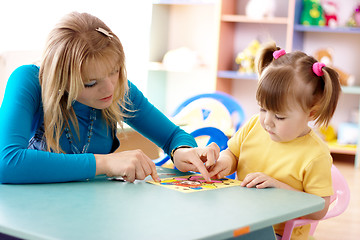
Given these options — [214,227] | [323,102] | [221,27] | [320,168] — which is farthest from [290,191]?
[221,27]

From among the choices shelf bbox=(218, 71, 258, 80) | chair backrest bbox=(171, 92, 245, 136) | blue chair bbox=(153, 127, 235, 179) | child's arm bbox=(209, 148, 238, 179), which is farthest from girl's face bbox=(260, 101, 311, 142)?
shelf bbox=(218, 71, 258, 80)

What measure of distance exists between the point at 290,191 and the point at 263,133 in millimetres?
292

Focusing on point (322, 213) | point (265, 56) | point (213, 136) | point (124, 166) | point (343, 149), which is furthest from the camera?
point (343, 149)

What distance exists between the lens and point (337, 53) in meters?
4.42

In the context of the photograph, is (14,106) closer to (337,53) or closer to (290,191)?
(290,191)

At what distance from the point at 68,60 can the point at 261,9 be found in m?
3.30

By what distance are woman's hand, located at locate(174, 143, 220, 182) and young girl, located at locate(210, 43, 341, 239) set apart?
28mm

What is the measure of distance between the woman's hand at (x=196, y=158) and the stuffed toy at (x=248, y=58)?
305 cm

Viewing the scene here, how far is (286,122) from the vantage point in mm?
1296

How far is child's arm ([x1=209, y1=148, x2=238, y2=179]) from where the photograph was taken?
4.33ft

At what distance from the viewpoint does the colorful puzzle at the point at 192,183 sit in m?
1.15

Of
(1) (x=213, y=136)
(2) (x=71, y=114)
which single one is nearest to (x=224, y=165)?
(2) (x=71, y=114)

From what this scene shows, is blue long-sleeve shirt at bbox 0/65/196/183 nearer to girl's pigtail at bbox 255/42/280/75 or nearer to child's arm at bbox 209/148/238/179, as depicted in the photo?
child's arm at bbox 209/148/238/179

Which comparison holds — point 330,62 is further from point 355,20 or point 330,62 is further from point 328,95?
point 328,95
